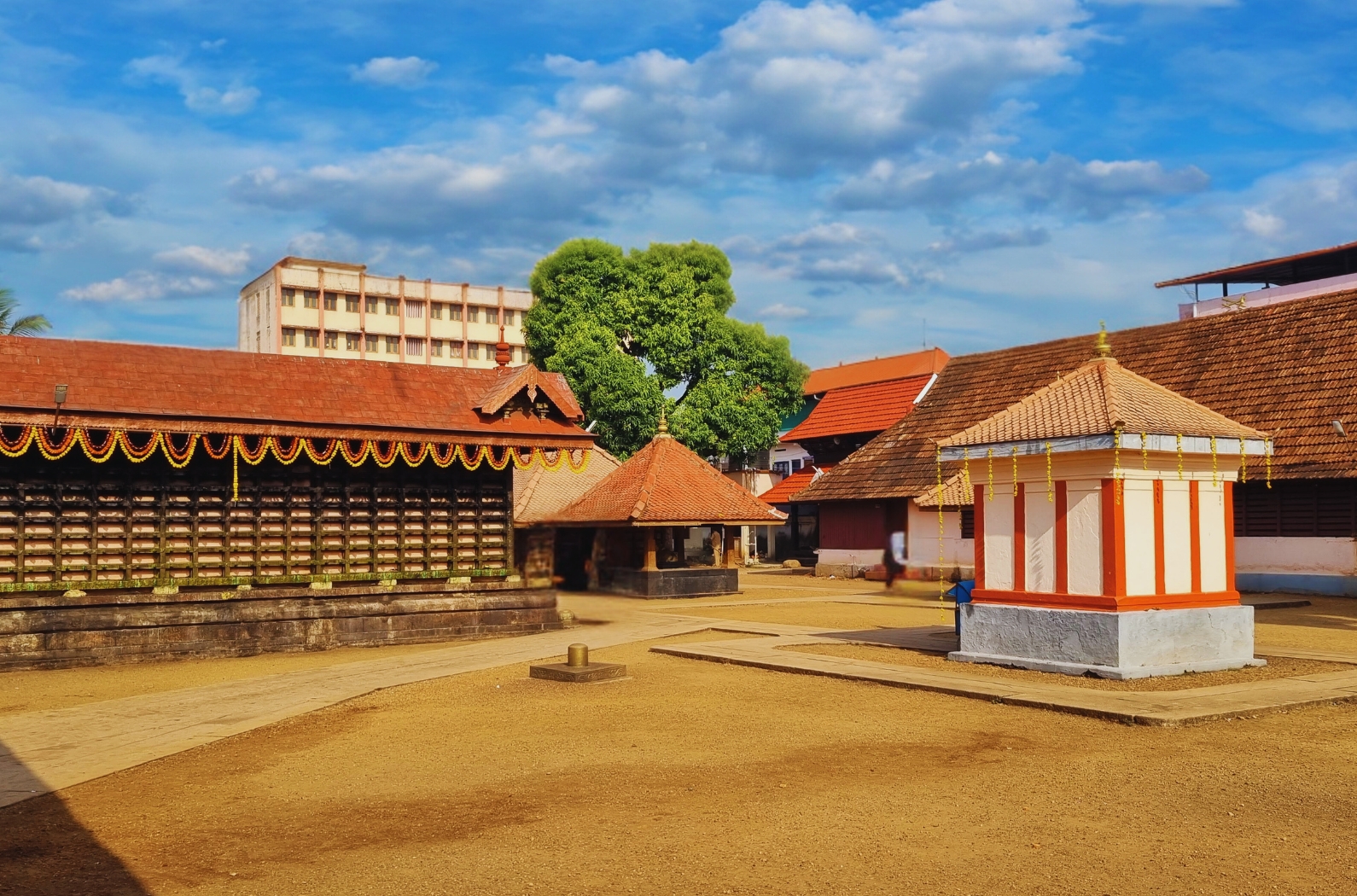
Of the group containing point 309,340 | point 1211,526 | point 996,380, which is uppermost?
point 309,340

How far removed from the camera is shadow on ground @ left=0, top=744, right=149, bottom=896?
670 centimetres

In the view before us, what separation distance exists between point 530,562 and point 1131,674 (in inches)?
462

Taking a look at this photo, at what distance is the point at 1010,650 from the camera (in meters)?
14.8

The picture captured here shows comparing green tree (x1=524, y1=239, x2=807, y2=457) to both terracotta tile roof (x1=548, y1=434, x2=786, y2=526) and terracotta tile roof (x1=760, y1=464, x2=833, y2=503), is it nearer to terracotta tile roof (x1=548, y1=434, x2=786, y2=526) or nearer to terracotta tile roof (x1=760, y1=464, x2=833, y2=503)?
terracotta tile roof (x1=760, y1=464, x2=833, y2=503)

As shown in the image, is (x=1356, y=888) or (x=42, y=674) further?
(x=42, y=674)

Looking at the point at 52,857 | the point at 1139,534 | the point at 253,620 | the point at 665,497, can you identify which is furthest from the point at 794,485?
the point at 52,857

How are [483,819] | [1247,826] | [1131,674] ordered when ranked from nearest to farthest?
[1247,826], [483,819], [1131,674]

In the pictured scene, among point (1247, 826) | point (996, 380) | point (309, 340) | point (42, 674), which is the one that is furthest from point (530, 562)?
point (309, 340)

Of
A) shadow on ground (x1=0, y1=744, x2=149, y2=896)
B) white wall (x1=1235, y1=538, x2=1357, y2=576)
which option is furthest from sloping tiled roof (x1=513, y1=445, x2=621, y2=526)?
shadow on ground (x1=0, y1=744, x2=149, y2=896)

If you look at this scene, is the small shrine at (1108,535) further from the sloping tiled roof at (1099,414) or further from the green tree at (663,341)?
the green tree at (663,341)

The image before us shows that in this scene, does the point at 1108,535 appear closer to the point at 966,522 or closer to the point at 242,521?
the point at 242,521

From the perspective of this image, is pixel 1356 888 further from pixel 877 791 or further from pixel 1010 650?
pixel 1010 650

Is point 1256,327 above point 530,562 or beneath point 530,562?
above

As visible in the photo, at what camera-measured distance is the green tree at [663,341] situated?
158ft
